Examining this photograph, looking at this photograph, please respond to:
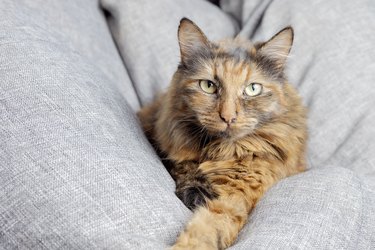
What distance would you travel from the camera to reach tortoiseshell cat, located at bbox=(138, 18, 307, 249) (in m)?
1.38

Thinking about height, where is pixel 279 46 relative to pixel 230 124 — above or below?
above

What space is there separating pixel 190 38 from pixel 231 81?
0.72 ft

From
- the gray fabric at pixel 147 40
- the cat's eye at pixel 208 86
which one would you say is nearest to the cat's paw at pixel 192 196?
the cat's eye at pixel 208 86

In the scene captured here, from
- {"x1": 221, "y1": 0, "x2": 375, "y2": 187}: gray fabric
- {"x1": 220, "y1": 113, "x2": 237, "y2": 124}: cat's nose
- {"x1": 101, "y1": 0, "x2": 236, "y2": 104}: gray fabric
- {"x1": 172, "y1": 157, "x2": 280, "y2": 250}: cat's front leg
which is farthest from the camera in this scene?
{"x1": 101, "y1": 0, "x2": 236, "y2": 104}: gray fabric

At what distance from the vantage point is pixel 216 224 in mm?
1251

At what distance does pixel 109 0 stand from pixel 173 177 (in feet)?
3.56

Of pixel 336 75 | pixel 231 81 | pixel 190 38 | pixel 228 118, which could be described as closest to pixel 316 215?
pixel 228 118

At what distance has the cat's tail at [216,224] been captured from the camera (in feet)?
3.87

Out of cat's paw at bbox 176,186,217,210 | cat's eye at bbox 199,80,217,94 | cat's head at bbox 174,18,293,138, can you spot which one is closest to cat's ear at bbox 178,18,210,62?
cat's head at bbox 174,18,293,138

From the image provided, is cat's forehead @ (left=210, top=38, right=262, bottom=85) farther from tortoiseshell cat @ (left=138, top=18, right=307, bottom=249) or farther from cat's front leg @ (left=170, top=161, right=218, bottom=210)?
cat's front leg @ (left=170, top=161, right=218, bottom=210)

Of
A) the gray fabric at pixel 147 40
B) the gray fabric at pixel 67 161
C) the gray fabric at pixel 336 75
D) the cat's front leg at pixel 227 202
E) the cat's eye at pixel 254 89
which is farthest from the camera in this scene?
the gray fabric at pixel 147 40

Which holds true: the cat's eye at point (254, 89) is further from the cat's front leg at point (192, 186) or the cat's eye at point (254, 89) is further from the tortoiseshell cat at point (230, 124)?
the cat's front leg at point (192, 186)

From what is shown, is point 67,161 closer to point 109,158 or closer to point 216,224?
point 109,158

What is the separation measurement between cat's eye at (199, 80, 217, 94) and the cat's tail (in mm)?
323
